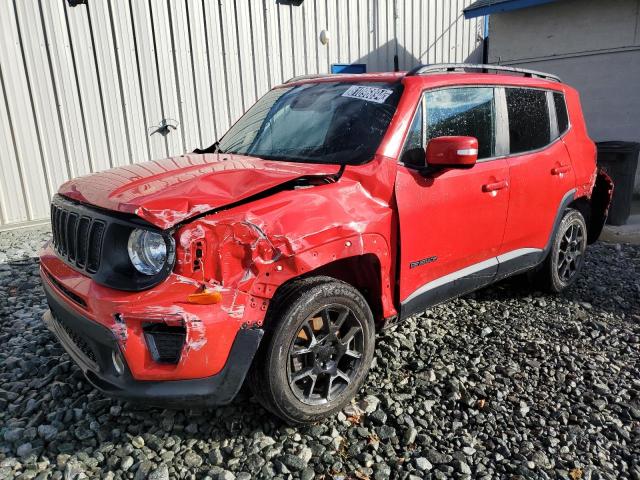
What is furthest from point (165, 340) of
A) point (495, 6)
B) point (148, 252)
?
point (495, 6)

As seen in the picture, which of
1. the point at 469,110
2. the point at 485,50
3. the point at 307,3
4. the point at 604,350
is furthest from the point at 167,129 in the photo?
the point at 485,50

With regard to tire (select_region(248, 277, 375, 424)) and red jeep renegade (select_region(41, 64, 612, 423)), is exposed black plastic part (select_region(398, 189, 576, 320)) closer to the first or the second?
red jeep renegade (select_region(41, 64, 612, 423))

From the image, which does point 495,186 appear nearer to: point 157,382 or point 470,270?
point 470,270

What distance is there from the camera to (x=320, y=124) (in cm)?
336

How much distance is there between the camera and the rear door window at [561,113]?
14.4 ft

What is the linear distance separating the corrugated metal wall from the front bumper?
5277mm

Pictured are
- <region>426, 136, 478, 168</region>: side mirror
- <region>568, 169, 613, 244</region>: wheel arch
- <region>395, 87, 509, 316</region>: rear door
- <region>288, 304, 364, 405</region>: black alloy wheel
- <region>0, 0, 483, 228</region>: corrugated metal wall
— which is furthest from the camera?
<region>0, 0, 483, 228</region>: corrugated metal wall

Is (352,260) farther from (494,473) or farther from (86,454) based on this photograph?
(86,454)

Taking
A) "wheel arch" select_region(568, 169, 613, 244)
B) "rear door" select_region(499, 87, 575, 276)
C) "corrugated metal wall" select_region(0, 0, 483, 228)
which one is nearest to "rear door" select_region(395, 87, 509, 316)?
"rear door" select_region(499, 87, 575, 276)

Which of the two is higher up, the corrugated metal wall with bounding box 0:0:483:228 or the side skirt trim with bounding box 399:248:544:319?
the corrugated metal wall with bounding box 0:0:483:228

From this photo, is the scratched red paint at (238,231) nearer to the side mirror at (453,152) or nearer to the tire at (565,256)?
the side mirror at (453,152)

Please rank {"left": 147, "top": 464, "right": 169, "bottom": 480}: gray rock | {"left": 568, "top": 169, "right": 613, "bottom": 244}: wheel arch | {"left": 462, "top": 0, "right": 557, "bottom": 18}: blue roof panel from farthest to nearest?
{"left": 462, "top": 0, "right": 557, "bottom": 18}: blue roof panel < {"left": 568, "top": 169, "right": 613, "bottom": 244}: wheel arch < {"left": 147, "top": 464, "right": 169, "bottom": 480}: gray rock

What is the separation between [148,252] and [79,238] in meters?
0.55

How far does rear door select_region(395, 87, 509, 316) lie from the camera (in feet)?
9.91
